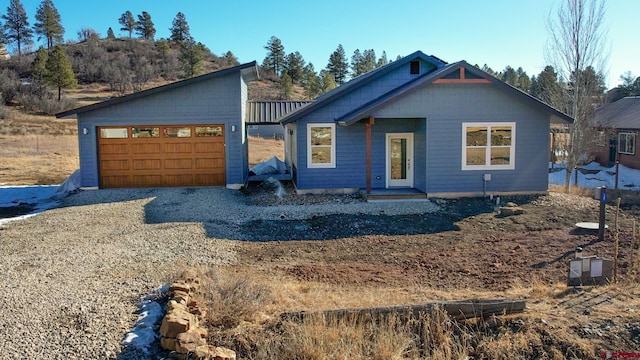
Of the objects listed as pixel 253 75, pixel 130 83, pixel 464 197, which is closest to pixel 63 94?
pixel 130 83

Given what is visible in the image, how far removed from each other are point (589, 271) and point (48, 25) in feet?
290

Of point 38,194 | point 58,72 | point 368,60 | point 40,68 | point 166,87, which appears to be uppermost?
point 368,60

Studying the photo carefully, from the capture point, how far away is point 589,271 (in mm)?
7652

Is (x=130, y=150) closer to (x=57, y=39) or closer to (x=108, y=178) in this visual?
(x=108, y=178)

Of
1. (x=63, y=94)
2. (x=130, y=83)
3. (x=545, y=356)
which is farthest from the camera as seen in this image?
(x=130, y=83)

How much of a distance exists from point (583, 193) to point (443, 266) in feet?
44.8

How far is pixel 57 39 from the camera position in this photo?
79.9 meters

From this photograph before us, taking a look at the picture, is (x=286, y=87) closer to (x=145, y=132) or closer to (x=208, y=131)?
(x=208, y=131)

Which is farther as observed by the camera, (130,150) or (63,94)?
(63,94)

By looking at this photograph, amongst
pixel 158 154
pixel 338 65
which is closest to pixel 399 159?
pixel 158 154

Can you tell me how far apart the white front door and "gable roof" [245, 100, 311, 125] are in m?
4.83

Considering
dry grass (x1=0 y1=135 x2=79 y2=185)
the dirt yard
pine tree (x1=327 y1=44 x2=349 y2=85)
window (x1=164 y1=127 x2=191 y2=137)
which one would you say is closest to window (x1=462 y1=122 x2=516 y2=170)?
the dirt yard

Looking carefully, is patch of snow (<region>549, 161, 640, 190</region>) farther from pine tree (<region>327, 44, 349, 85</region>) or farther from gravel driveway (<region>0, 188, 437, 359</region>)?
Answer: pine tree (<region>327, 44, 349, 85</region>)

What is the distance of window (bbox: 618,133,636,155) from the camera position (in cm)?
2823
